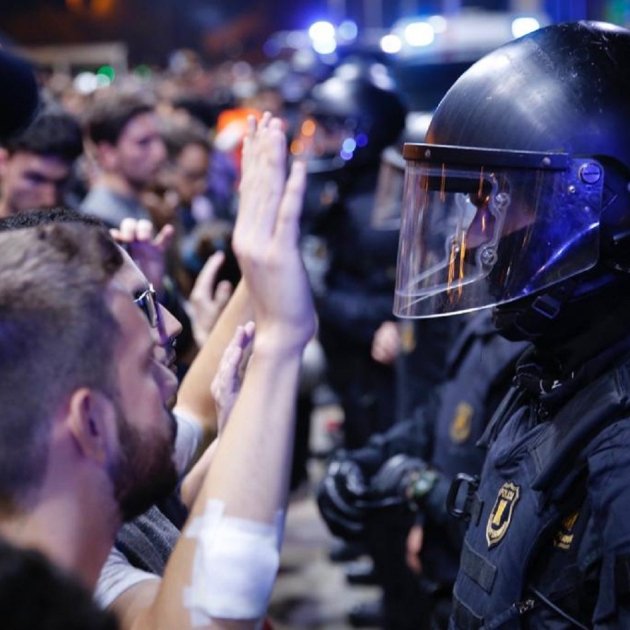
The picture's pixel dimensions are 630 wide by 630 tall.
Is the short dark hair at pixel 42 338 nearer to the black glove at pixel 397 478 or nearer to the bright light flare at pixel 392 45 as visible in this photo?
the black glove at pixel 397 478

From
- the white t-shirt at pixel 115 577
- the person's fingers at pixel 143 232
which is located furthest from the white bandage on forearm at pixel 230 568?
the person's fingers at pixel 143 232

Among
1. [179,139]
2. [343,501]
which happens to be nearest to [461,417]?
[343,501]

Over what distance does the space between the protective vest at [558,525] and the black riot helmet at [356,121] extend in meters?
4.07

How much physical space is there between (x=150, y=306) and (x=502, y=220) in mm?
739

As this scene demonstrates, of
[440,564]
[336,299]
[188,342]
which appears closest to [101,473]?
[188,342]

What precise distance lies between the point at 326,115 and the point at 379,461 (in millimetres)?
2944

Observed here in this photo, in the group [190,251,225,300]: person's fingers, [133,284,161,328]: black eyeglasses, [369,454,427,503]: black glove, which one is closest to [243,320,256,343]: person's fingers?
[133,284,161,328]: black eyeglasses

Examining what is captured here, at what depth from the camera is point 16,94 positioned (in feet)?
8.60

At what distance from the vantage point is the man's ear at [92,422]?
5.04ft

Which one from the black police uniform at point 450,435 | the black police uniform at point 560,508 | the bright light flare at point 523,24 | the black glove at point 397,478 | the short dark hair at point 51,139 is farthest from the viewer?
the bright light flare at point 523,24

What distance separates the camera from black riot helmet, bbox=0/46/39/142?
8.52 ft

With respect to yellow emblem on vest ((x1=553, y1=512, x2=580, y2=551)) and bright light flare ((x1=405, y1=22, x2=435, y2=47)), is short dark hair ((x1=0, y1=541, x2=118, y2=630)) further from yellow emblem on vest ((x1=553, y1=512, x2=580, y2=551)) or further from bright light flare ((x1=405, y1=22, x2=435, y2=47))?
bright light flare ((x1=405, y1=22, x2=435, y2=47))

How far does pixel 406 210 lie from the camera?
239 cm

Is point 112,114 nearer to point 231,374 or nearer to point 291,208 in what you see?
point 231,374
